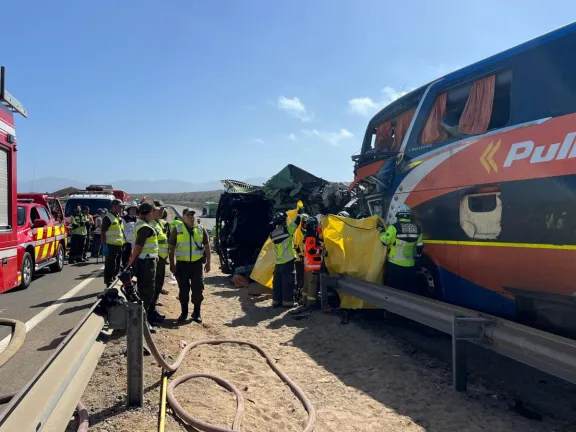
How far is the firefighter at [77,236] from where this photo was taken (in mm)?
13931

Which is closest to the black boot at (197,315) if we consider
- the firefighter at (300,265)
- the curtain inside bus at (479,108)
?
the firefighter at (300,265)

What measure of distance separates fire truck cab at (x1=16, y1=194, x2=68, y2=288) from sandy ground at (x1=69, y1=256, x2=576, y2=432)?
479 cm

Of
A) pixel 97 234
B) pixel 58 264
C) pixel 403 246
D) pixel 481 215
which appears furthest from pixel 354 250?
pixel 97 234

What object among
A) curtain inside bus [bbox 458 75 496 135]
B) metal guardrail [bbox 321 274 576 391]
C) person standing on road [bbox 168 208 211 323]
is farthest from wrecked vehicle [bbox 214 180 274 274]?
curtain inside bus [bbox 458 75 496 135]

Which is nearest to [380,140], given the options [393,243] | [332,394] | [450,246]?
[393,243]

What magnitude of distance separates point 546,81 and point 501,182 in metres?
0.95

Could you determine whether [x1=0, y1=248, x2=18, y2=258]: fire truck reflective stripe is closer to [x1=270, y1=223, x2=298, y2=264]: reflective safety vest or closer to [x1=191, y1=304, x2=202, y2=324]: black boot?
[x1=191, y1=304, x2=202, y2=324]: black boot

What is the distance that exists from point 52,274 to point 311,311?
7.75 m

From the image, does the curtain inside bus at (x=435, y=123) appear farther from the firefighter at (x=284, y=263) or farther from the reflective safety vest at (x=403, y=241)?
the firefighter at (x=284, y=263)

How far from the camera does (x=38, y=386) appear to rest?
2.03 meters

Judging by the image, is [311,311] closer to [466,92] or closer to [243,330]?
[243,330]

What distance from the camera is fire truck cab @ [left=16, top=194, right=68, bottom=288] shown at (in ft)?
31.2

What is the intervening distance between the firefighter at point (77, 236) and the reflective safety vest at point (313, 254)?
9057 mm

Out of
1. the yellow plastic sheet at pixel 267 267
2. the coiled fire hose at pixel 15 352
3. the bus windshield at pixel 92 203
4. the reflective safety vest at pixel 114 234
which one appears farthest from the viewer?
the bus windshield at pixel 92 203
